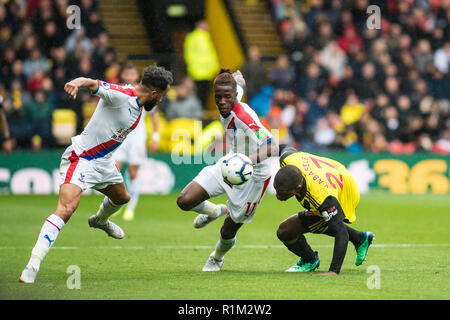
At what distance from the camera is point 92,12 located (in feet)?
69.6

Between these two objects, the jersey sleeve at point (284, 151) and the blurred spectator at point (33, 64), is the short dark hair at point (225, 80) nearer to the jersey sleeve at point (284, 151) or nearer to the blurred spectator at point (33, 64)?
the jersey sleeve at point (284, 151)

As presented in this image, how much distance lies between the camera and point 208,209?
9.47 meters

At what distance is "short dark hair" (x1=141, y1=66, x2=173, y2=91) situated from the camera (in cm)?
855

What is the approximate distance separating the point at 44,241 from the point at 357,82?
15.2 meters

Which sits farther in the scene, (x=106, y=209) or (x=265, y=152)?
(x=106, y=209)

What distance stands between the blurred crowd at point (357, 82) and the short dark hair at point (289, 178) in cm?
1249

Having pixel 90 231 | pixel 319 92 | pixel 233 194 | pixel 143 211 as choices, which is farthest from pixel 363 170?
pixel 233 194

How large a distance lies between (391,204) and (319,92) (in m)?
5.15

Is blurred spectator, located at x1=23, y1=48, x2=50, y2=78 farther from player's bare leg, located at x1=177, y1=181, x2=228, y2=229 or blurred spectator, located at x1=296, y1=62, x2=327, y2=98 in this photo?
player's bare leg, located at x1=177, y1=181, x2=228, y2=229

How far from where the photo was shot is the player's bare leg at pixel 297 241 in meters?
8.95

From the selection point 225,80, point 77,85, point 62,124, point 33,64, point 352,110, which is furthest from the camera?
point 352,110

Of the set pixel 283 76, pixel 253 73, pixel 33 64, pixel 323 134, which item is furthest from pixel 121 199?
pixel 283 76

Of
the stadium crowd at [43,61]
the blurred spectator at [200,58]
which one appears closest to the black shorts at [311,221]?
the stadium crowd at [43,61]

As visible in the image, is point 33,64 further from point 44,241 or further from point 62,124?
point 44,241
